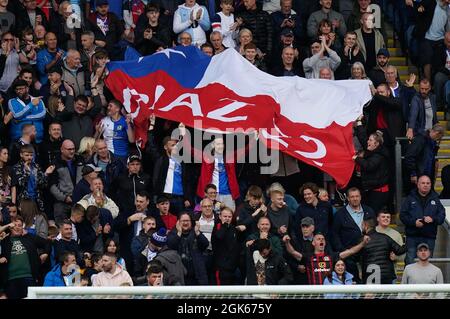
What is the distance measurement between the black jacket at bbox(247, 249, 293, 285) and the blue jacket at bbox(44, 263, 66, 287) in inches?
84.3

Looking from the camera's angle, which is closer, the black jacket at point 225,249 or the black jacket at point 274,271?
the black jacket at point 274,271

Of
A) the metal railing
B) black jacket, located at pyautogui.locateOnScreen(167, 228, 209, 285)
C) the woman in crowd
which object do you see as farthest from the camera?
the metal railing

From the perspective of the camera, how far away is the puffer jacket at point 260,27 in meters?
25.9

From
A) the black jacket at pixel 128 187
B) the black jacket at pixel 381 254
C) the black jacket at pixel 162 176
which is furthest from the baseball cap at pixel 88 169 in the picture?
the black jacket at pixel 381 254

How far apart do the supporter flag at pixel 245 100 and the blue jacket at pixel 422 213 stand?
0.95 m

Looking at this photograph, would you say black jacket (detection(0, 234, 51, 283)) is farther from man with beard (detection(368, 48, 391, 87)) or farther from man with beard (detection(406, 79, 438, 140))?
man with beard (detection(368, 48, 391, 87))

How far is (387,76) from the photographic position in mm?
25141

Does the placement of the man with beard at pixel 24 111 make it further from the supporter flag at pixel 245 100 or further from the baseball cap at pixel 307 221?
the baseball cap at pixel 307 221

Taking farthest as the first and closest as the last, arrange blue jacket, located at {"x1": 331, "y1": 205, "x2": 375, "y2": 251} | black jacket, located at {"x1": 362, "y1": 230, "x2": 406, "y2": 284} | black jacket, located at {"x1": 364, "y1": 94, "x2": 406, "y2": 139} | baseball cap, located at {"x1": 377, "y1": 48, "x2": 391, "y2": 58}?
baseball cap, located at {"x1": 377, "y1": 48, "x2": 391, "y2": 58} → black jacket, located at {"x1": 364, "y1": 94, "x2": 406, "y2": 139} → blue jacket, located at {"x1": 331, "y1": 205, "x2": 375, "y2": 251} → black jacket, located at {"x1": 362, "y1": 230, "x2": 406, "y2": 284}

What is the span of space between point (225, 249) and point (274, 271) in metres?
0.73

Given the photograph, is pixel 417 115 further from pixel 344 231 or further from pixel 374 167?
pixel 344 231

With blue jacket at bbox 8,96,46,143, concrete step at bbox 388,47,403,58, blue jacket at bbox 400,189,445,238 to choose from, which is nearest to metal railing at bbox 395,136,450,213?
blue jacket at bbox 400,189,445,238

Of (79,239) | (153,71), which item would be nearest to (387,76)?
(153,71)

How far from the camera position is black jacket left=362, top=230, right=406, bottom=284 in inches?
872
